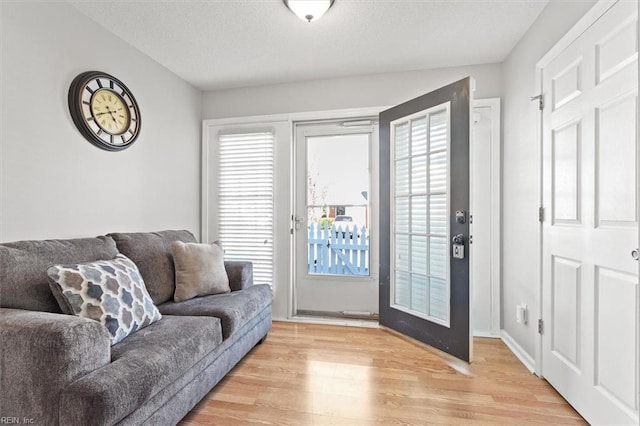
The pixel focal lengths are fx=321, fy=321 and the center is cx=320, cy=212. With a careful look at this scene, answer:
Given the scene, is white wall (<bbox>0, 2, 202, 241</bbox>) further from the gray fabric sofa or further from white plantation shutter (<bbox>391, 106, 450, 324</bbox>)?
white plantation shutter (<bbox>391, 106, 450, 324</bbox>)

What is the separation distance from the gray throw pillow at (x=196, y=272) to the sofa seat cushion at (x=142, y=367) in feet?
1.51

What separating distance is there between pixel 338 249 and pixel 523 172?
1711 millimetres

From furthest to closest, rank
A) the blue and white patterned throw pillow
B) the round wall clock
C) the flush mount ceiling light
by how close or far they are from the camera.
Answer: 1. the round wall clock
2. the flush mount ceiling light
3. the blue and white patterned throw pillow

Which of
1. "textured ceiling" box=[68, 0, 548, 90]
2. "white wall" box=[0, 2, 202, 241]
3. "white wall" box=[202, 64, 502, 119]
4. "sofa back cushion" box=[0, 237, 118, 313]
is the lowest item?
"sofa back cushion" box=[0, 237, 118, 313]

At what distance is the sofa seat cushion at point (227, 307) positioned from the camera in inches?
78.6

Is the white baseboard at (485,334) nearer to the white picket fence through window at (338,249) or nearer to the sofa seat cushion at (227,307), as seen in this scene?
the white picket fence through window at (338,249)

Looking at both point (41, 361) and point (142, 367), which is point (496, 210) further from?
point (41, 361)

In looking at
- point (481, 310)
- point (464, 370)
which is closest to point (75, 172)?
point (464, 370)

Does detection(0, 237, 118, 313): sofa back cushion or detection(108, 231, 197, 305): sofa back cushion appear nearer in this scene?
detection(0, 237, 118, 313): sofa back cushion

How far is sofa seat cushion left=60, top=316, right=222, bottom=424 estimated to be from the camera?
1.13 m

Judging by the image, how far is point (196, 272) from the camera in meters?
2.38

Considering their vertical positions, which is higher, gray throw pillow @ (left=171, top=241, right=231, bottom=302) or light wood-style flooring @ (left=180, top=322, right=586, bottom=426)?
gray throw pillow @ (left=171, top=241, right=231, bottom=302)

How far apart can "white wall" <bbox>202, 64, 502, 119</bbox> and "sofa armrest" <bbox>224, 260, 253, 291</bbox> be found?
1.61m

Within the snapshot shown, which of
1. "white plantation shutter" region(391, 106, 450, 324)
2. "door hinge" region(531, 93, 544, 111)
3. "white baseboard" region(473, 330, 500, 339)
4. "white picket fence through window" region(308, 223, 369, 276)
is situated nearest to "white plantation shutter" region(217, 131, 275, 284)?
"white picket fence through window" region(308, 223, 369, 276)
